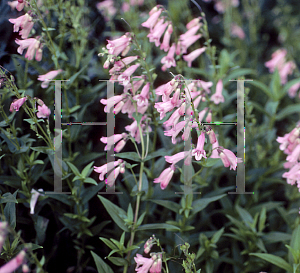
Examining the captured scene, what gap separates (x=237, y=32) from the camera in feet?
15.3

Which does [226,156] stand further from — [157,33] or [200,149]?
[157,33]

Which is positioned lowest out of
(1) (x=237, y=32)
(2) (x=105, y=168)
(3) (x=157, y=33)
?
(2) (x=105, y=168)

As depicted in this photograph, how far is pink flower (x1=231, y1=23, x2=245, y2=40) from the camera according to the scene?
4645 mm

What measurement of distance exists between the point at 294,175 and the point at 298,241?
1.50ft

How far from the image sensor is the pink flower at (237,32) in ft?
15.2

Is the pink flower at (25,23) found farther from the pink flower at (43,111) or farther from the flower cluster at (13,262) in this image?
the flower cluster at (13,262)

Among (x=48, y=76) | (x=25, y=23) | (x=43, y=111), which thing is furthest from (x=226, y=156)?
(x=25, y=23)

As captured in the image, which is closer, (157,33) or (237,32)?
(157,33)

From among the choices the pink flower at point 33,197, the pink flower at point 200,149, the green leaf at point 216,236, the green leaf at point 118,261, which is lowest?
the green leaf at point 118,261

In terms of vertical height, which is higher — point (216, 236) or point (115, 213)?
point (115, 213)

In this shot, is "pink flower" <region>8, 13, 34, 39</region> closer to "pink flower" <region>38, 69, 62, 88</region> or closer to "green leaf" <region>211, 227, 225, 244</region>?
"pink flower" <region>38, 69, 62, 88</region>

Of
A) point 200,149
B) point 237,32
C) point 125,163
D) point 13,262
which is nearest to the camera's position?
point 13,262

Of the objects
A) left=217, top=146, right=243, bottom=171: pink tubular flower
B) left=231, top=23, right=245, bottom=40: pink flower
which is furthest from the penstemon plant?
left=231, top=23, right=245, bottom=40: pink flower

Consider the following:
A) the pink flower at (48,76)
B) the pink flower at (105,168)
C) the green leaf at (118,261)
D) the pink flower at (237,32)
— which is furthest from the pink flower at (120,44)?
the pink flower at (237,32)
